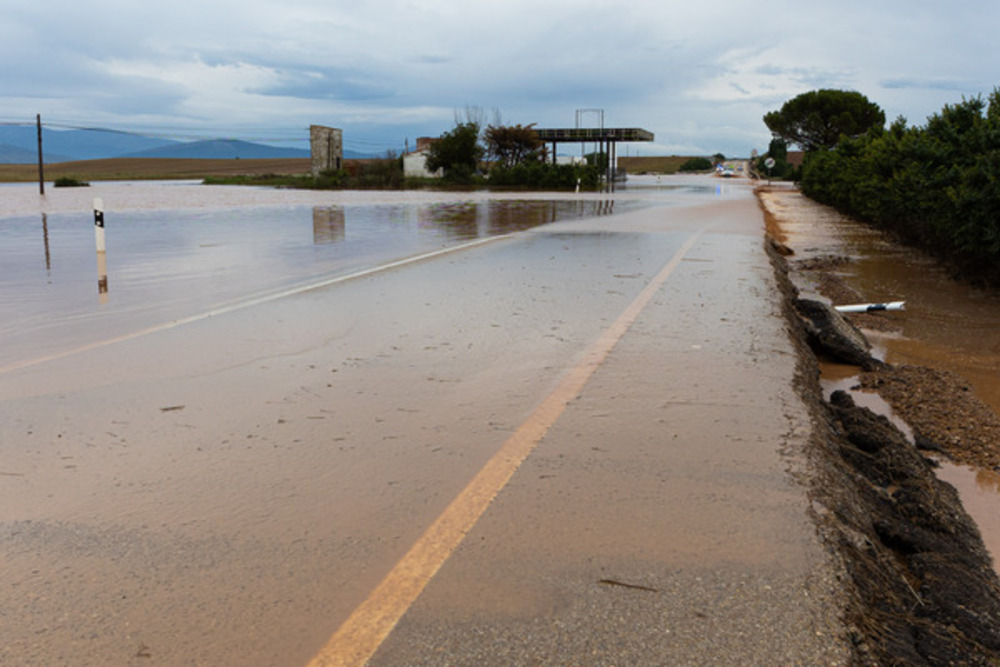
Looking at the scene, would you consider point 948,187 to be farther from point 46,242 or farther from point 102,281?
point 46,242

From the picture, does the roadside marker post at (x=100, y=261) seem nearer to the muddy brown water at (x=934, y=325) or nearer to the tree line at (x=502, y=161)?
the muddy brown water at (x=934, y=325)

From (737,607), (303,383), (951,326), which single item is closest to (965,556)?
(737,607)

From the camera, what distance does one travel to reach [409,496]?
3.66 meters

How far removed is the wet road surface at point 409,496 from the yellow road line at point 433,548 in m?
0.02

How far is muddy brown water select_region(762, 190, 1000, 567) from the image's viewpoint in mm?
4797

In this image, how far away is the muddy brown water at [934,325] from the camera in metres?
4.80

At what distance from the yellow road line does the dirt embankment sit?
1368 millimetres

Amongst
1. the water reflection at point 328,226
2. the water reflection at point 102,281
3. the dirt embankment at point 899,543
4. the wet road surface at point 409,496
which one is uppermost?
the water reflection at point 328,226

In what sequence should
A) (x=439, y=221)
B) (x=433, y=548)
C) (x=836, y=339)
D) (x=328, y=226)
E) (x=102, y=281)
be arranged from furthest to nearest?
(x=439, y=221), (x=328, y=226), (x=102, y=281), (x=836, y=339), (x=433, y=548)

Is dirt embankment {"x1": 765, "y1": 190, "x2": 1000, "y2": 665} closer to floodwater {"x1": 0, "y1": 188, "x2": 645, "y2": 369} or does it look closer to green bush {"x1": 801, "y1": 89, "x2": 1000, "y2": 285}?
floodwater {"x1": 0, "y1": 188, "x2": 645, "y2": 369}

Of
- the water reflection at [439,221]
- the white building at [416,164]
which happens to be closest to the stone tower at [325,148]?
the white building at [416,164]

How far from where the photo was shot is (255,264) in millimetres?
12047

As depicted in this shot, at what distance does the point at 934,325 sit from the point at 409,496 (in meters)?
8.35

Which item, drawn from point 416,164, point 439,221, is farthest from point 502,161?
point 439,221
